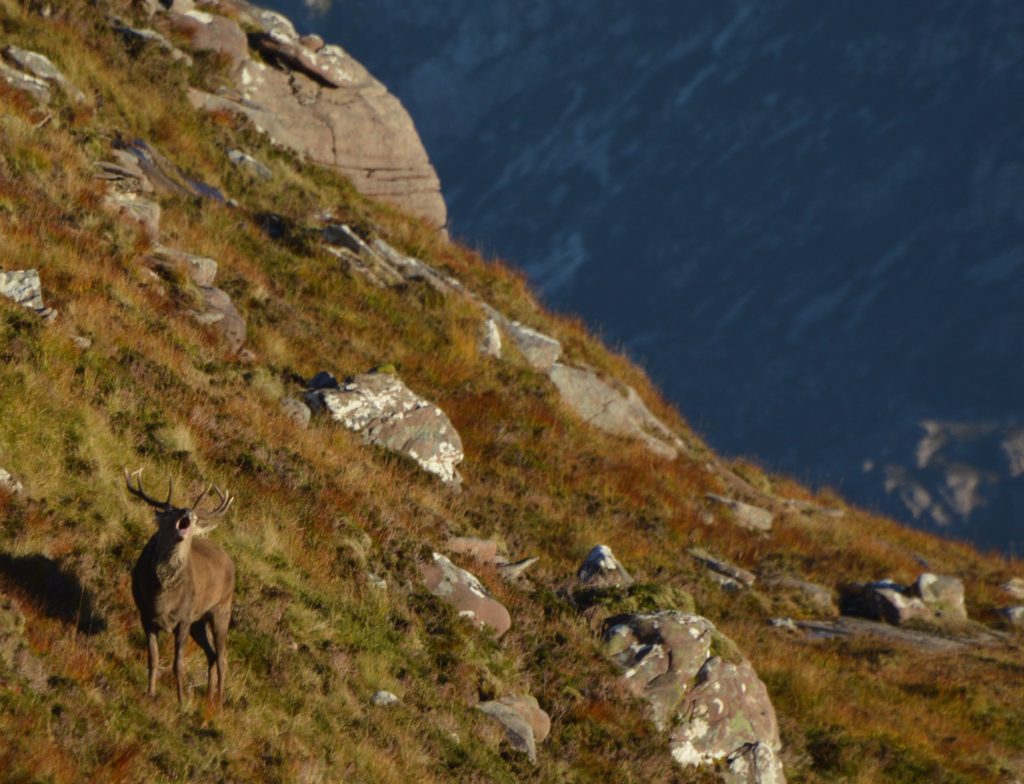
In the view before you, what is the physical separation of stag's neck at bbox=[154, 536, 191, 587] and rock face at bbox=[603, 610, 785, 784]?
5941 millimetres

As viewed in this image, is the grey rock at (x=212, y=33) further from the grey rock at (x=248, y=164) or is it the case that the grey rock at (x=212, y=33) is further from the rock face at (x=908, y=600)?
the rock face at (x=908, y=600)

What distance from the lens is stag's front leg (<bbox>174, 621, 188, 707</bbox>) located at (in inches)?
306

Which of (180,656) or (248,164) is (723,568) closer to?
(248,164)

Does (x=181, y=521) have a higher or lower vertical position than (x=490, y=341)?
higher

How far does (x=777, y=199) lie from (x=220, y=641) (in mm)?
117973

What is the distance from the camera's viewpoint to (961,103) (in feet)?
365

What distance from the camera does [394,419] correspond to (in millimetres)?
16047

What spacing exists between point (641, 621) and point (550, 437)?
717 cm

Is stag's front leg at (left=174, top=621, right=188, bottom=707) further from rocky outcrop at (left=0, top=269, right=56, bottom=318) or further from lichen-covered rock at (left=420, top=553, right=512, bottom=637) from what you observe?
rocky outcrop at (left=0, top=269, right=56, bottom=318)

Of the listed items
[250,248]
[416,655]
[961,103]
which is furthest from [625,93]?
[416,655]

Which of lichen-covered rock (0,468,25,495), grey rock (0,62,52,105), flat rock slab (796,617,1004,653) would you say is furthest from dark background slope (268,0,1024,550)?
lichen-covered rock (0,468,25,495)

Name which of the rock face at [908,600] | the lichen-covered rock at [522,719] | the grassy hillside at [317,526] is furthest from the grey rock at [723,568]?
the lichen-covered rock at [522,719]

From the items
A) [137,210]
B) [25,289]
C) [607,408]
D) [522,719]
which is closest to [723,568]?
[607,408]

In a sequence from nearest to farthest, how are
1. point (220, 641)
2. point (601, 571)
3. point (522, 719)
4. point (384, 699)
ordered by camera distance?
point (220, 641)
point (384, 699)
point (522, 719)
point (601, 571)
